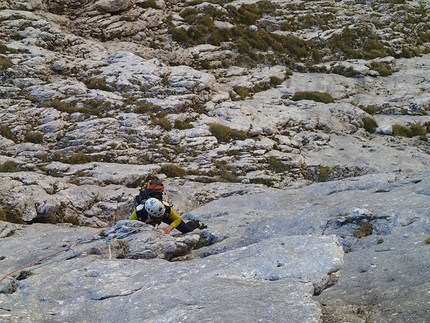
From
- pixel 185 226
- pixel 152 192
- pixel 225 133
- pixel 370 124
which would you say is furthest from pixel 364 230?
pixel 370 124

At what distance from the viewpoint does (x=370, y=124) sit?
27750 millimetres

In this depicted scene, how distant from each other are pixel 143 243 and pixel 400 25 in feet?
140

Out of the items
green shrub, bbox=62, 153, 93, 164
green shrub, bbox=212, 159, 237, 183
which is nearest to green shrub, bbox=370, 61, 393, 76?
green shrub, bbox=212, 159, 237, 183

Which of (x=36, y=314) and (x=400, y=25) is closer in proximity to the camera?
(x=36, y=314)

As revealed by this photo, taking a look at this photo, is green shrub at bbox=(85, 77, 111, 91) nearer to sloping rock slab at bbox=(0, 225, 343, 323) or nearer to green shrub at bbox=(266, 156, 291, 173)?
green shrub at bbox=(266, 156, 291, 173)

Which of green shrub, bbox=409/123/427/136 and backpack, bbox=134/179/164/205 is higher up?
backpack, bbox=134/179/164/205

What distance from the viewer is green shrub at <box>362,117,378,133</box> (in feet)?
90.5

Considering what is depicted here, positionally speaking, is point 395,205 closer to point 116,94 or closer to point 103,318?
point 103,318

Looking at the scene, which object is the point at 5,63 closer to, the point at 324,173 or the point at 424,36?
the point at 324,173

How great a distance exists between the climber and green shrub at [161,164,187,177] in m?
8.09

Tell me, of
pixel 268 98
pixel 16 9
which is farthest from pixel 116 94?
pixel 16 9

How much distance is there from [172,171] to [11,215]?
→ 8.37 meters

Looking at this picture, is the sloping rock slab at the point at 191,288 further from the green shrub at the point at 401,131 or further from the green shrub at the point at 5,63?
the green shrub at the point at 5,63

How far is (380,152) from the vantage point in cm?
2395
